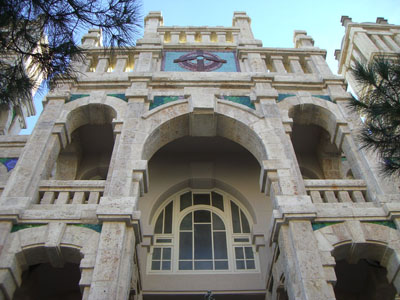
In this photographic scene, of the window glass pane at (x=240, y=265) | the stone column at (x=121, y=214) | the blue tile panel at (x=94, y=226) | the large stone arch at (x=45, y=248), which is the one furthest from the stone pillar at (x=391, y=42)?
the large stone arch at (x=45, y=248)

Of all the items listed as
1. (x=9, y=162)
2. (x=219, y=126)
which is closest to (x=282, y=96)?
(x=219, y=126)

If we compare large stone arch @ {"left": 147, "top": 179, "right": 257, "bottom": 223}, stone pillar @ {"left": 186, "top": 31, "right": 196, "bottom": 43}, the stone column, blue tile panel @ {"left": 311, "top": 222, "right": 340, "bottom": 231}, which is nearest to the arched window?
large stone arch @ {"left": 147, "top": 179, "right": 257, "bottom": 223}

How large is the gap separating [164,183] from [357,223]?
647cm

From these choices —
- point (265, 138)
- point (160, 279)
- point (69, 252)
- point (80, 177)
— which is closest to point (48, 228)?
point (69, 252)

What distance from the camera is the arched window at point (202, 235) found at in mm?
12164

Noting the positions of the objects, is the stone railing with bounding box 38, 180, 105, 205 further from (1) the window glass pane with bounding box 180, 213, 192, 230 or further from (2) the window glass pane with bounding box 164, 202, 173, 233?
(1) the window glass pane with bounding box 180, 213, 192, 230

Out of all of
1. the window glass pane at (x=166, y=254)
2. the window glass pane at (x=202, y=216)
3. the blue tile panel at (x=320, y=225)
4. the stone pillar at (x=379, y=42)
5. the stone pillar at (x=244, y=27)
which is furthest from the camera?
the stone pillar at (x=379, y=42)

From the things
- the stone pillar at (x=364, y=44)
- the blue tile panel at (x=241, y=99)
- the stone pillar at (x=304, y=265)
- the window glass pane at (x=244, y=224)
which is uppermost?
the stone pillar at (x=364, y=44)

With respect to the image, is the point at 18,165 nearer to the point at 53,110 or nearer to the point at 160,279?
the point at 53,110

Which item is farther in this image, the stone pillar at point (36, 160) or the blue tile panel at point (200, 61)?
the blue tile panel at point (200, 61)

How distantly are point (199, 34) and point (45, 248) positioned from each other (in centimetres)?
1140

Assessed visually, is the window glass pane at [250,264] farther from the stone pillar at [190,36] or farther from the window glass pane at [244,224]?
the stone pillar at [190,36]

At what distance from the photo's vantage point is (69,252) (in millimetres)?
8836

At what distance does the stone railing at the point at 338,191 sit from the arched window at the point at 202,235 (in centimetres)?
319
